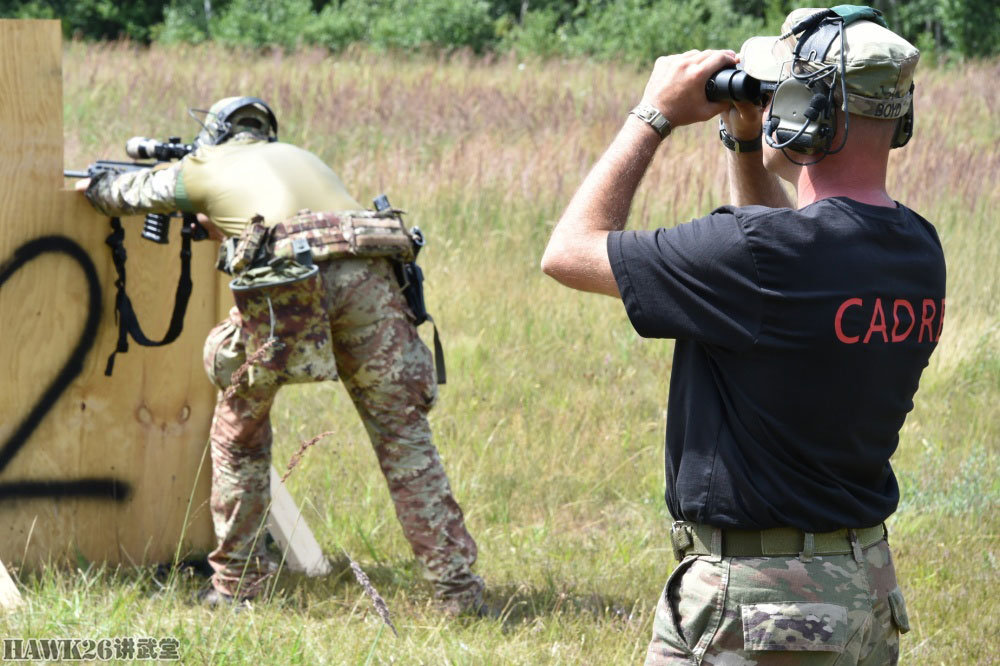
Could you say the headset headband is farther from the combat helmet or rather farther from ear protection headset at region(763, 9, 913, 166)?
ear protection headset at region(763, 9, 913, 166)

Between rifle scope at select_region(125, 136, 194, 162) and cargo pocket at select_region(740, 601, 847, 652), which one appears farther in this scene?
rifle scope at select_region(125, 136, 194, 162)

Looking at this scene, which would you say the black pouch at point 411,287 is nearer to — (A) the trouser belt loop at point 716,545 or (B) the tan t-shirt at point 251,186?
(B) the tan t-shirt at point 251,186

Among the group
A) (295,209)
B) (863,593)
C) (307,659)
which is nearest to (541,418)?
(295,209)

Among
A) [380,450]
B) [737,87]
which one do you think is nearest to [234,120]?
[380,450]

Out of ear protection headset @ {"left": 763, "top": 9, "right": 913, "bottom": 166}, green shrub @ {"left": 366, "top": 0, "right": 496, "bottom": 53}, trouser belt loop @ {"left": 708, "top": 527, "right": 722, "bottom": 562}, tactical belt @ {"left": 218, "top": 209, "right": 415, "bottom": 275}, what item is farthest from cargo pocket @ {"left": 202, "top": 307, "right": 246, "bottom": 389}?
green shrub @ {"left": 366, "top": 0, "right": 496, "bottom": 53}

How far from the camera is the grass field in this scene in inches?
148

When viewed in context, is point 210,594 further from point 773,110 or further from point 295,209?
point 773,110

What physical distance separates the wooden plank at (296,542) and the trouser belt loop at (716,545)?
2.49m

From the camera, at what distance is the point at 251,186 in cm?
392

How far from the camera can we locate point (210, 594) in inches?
159

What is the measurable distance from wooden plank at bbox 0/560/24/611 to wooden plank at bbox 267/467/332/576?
0.97 metres

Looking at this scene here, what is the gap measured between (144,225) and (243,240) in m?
0.67

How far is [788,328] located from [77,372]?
10.0 feet

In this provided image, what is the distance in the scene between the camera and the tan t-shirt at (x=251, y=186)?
389 centimetres
